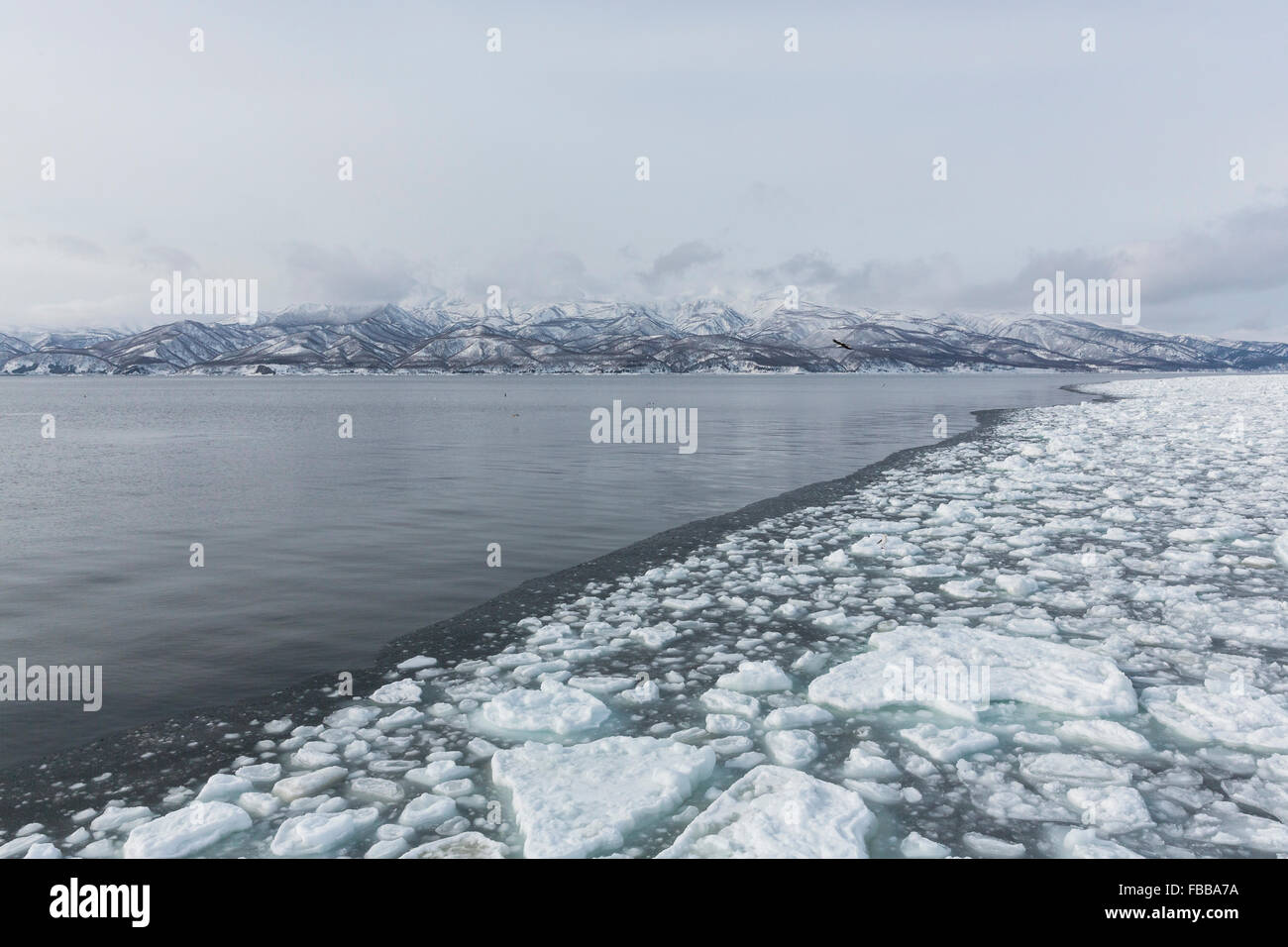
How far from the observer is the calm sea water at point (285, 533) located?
884cm

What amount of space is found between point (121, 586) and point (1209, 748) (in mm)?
13642

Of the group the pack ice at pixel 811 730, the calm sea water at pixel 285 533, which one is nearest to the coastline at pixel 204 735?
the pack ice at pixel 811 730

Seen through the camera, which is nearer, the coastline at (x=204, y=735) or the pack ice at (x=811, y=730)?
the pack ice at (x=811, y=730)

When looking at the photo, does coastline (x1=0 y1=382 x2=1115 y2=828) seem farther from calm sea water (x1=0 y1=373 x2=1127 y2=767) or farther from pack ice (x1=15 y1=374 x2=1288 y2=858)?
calm sea water (x1=0 y1=373 x2=1127 y2=767)

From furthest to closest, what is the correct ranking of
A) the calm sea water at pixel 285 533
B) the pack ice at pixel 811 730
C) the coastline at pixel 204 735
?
the calm sea water at pixel 285 533, the coastline at pixel 204 735, the pack ice at pixel 811 730

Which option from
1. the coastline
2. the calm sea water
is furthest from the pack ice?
the calm sea water

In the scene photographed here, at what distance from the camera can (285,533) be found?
15820 millimetres

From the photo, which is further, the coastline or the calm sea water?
the calm sea water

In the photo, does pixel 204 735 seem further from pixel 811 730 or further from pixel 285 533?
pixel 285 533

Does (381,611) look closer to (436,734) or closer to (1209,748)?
(436,734)

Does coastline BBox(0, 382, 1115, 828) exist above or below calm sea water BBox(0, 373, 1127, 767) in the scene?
below

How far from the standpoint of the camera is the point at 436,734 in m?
6.75

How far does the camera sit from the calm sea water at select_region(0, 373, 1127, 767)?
884 centimetres

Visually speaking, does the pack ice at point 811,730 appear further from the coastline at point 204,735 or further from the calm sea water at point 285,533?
the calm sea water at point 285,533
